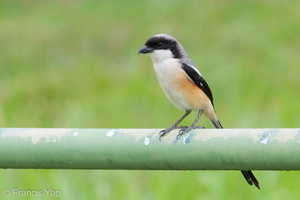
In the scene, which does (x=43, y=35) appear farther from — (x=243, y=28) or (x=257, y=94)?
(x=257, y=94)

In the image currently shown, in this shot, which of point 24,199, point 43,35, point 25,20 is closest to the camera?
point 24,199

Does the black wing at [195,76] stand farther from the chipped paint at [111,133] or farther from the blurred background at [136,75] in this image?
the chipped paint at [111,133]

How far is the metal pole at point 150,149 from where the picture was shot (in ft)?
8.52

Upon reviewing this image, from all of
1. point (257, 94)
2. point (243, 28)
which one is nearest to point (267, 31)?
point (243, 28)

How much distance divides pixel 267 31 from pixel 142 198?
308 inches

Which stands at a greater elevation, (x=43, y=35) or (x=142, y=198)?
(x=142, y=198)

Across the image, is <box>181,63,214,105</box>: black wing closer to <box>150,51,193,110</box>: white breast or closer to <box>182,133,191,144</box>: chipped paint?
<box>150,51,193,110</box>: white breast

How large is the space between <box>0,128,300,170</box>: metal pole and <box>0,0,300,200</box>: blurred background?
1.91m

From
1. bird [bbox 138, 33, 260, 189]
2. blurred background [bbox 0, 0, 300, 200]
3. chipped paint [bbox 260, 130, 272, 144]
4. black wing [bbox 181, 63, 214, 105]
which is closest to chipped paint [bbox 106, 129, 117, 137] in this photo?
chipped paint [bbox 260, 130, 272, 144]

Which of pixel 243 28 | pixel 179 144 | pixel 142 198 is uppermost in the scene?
pixel 179 144

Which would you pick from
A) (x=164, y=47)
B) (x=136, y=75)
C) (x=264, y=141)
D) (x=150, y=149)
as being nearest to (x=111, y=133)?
(x=150, y=149)

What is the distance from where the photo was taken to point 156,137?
2.75 meters

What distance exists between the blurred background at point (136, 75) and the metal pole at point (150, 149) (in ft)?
6.27

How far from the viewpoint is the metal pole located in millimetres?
2598
